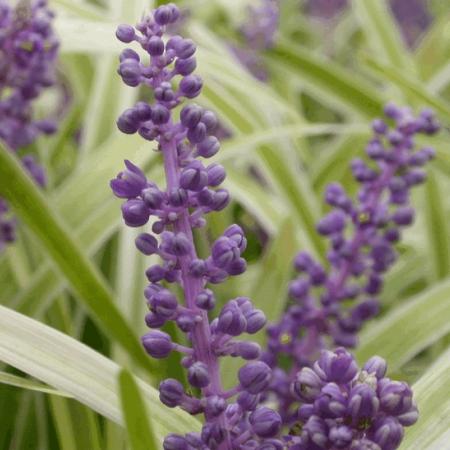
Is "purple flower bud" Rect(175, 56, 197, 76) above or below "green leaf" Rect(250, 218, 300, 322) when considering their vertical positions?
above

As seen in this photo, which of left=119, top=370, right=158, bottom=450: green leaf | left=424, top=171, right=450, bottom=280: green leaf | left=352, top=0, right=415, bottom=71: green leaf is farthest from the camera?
left=352, top=0, right=415, bottom=71: green leaf

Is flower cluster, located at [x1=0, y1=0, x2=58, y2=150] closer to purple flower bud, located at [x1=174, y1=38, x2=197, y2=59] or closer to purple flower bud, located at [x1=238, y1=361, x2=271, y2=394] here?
purple flower bud, located at [x1=174, y1=38, x2=197, y2=59]

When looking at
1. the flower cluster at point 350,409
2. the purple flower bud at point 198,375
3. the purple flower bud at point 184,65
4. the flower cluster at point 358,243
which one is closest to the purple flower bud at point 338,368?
the flower cluster at point 350,409

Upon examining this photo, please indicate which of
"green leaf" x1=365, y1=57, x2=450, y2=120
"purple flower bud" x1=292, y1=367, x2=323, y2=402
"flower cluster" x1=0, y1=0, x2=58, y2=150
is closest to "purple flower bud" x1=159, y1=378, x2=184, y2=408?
"purple flower bud" x1=292, y1=367, x2=323, y2=402

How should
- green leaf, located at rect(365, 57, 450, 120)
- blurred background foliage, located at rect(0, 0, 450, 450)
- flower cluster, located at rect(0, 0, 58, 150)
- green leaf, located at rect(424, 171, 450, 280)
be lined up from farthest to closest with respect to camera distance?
1. green leaf, located at rect(424, 171, 450, 280)
2. green leaf, located at rect(365, 57, 450, 120)
3. flower cluster, located at rect(0, 0, 58, 150)
4. blurred background foliage, located at rect(0, 0, 450, 450)

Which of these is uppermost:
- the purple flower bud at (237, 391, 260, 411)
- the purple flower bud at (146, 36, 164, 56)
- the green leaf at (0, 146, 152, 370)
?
the purple flower bud at (146, 36, 164, 56)

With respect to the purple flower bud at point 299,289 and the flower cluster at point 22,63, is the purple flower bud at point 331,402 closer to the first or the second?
the purple flower bud at point 299,289
